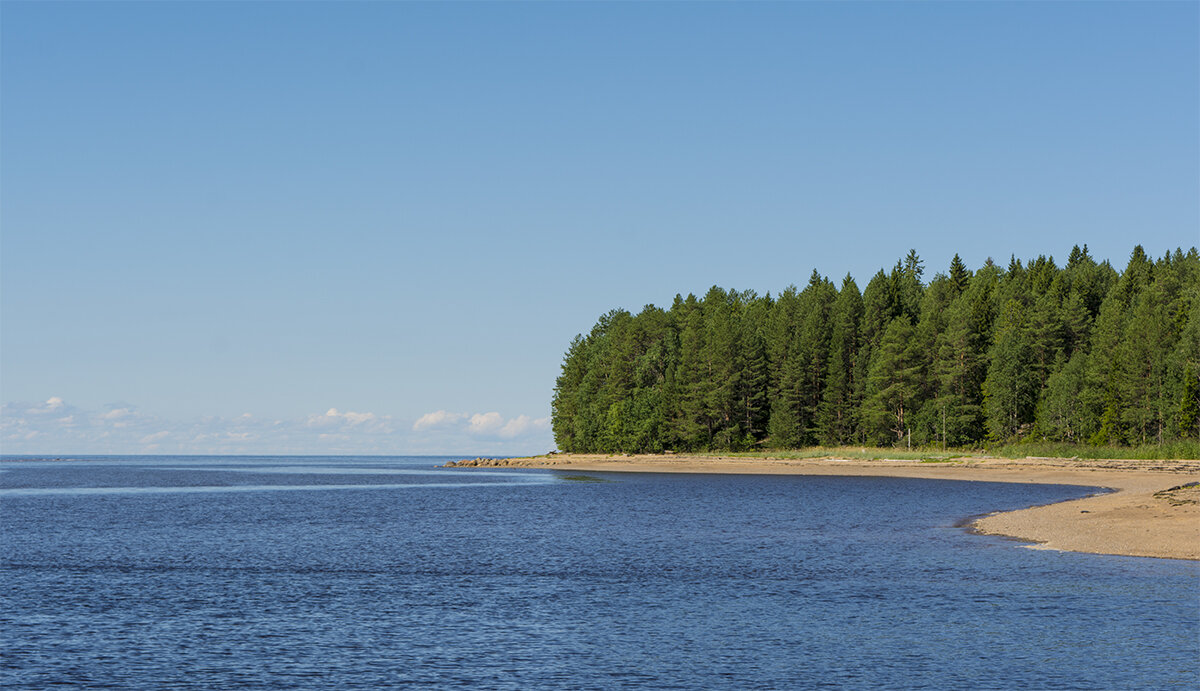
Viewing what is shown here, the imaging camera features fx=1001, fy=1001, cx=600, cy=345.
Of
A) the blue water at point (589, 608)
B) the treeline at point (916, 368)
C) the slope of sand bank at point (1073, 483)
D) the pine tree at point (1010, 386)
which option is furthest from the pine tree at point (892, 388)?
the blue water at point (589, 608)

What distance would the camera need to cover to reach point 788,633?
29766 mm

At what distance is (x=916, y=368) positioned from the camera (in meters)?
Answer: 154

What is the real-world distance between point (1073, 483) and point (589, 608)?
80798mm

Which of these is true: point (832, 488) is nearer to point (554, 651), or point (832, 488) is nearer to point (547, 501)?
point (547, 501)

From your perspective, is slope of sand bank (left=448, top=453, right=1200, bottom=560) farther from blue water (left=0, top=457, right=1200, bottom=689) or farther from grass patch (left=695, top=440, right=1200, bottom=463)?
blue water (left=0, top=457, right=1200, bottom=689)

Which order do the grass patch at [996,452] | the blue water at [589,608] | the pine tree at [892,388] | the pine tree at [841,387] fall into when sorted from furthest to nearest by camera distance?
the pine tree at [841,387], the pine tree at [892,388], the grass patch at [996,452], the blue water at [589,608]

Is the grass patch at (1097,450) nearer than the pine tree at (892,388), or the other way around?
the grass patch at (1097,450)

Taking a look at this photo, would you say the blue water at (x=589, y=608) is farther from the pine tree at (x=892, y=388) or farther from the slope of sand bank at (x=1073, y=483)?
the pine tree at (x=892, y=388)

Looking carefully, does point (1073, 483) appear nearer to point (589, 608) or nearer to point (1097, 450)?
point (1097, 450)

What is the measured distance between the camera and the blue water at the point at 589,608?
83.2 feet

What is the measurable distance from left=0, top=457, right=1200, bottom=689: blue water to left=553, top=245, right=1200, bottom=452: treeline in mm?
79340

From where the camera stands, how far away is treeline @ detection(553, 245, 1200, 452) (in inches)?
5098

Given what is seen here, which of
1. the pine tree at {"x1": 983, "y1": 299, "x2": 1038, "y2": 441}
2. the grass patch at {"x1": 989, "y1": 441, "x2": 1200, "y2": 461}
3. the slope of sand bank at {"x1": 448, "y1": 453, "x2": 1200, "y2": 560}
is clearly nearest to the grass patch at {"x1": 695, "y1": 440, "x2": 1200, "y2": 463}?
the grass patch at {"x1": 989, "y1": 441, "x2": 1200, "y2": 461}

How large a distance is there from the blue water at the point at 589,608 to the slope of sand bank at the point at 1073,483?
3.49 m
